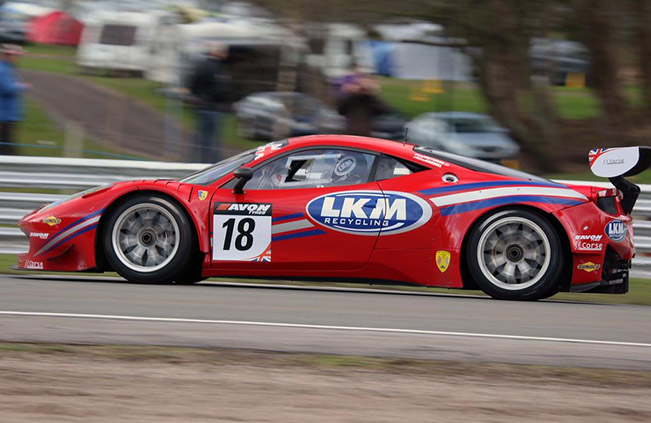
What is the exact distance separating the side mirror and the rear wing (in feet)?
7.96

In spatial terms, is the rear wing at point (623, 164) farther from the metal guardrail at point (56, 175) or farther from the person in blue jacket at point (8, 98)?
the person in blue jacket at point (8, 98)

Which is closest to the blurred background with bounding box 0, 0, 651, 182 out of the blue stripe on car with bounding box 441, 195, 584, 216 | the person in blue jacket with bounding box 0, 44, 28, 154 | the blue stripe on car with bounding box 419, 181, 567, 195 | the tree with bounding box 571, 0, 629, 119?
the tree with bounding box 571, 0, 629, 119

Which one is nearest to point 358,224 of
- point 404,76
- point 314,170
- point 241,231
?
point 314,170

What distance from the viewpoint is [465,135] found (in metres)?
18.3

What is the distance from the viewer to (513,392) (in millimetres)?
4590

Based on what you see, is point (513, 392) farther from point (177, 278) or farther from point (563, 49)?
point (563, 49)

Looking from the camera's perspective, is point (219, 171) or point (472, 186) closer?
point (472, 186)

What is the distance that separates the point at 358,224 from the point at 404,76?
51.2ft

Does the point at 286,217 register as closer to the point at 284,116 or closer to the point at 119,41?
the point at 284,116

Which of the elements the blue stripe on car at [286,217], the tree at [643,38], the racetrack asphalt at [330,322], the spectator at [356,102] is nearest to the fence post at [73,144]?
the spectator at [356,102]

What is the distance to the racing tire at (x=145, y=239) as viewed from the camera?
24.7 feet

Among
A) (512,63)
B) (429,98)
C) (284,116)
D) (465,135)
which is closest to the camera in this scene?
(284,116)

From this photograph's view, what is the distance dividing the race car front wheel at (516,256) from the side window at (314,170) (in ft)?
3.11

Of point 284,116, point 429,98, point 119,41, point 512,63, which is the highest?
point 119,41
